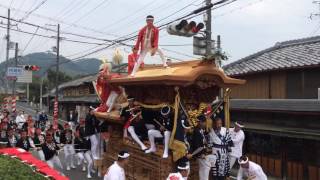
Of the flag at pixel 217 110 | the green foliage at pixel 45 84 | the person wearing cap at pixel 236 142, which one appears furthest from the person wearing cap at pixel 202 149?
the green foliage at pixel 45 84

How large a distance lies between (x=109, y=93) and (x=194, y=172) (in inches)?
194

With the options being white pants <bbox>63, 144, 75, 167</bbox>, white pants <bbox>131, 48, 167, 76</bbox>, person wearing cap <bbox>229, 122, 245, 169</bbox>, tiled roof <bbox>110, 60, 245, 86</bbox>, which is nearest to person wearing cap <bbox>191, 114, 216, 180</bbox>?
tiled roof <bbox>110, 60, 245, 86</bbox>

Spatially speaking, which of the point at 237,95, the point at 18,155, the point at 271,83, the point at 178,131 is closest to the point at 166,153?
the point at 178,131

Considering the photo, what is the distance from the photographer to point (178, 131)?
938 centimetres

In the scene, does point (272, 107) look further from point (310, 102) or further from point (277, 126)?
point (310, 102)

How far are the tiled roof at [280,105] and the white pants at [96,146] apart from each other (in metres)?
5.03

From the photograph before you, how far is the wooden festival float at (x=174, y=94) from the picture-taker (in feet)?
30.9

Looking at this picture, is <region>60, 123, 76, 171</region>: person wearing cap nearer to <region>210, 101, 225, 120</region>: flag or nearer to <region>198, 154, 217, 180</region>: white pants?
<region>210, 101, 225, 120</region>: flag

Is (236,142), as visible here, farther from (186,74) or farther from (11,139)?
(11,139)

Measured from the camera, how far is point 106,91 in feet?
45.4

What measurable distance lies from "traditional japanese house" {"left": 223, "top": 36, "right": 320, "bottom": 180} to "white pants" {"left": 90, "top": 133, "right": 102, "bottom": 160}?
5026mm

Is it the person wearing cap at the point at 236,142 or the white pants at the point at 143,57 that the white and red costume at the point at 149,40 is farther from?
the person wearing cap at the point at 236,142

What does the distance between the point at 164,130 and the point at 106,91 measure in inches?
170

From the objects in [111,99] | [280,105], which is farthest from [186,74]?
[280,105]
